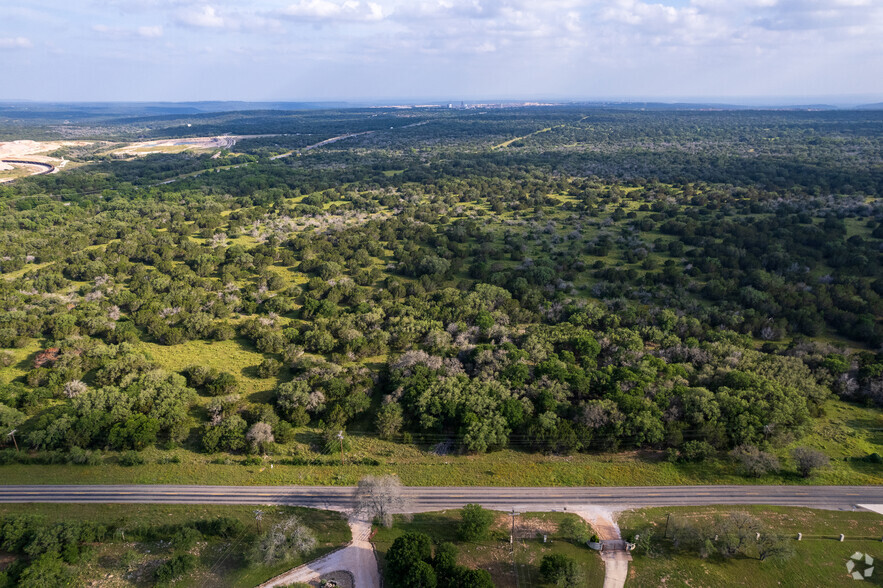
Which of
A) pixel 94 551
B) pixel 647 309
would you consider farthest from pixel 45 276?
pixel 647 309

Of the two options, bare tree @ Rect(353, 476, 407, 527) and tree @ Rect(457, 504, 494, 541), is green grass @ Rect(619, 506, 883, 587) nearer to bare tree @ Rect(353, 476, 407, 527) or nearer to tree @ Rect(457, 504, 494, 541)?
tree @ Rect(457, 504, 494, 541)

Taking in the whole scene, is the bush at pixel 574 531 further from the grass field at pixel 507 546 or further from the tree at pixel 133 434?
the tree at pixel 133 434

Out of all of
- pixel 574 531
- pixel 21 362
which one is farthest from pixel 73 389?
pixel 574 531

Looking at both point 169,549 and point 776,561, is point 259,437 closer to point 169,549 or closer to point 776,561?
point 169,549

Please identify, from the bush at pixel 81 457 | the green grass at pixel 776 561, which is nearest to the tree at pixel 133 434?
the bush at pixel 81 457

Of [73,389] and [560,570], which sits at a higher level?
[73,389]

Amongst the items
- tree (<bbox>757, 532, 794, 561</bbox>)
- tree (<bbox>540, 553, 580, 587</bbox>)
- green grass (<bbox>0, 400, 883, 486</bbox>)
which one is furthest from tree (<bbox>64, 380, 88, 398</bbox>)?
tree (<bbox>757, 532, 794, 561</bbox>)

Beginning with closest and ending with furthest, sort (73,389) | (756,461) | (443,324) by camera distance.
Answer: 1. (756,461)
2. (73,389)
3. (443,324)

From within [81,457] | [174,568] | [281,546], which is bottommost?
[174,568]
